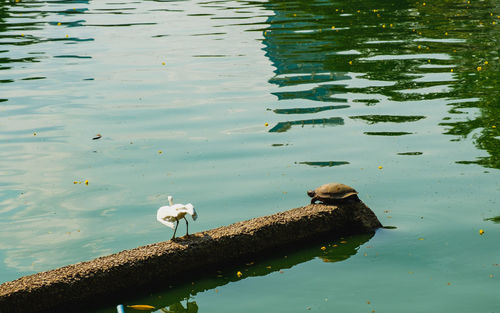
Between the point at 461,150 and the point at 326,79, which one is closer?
the point at 461,150

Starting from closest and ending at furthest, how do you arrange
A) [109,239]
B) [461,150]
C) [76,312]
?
[76,312] → [109,239] → [461,150]

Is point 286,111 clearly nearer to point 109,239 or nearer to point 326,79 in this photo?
point 326,79

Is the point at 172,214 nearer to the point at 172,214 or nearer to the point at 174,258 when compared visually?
the point at 172,214

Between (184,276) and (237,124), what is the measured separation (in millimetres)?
4501

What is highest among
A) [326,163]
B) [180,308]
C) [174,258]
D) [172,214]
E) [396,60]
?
[172,214]

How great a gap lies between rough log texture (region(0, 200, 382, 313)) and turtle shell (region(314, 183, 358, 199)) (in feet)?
0.23

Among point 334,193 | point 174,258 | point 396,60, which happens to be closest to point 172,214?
point 174,258

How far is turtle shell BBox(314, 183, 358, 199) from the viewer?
19.7ft

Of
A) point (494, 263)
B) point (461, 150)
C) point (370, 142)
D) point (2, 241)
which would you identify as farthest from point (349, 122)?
point (2, 241)

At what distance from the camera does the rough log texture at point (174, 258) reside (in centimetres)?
483

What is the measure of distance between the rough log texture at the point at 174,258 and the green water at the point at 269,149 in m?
0.12

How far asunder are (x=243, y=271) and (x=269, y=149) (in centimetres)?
327

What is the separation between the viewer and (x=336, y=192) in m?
6.03

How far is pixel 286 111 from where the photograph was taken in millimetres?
10227
